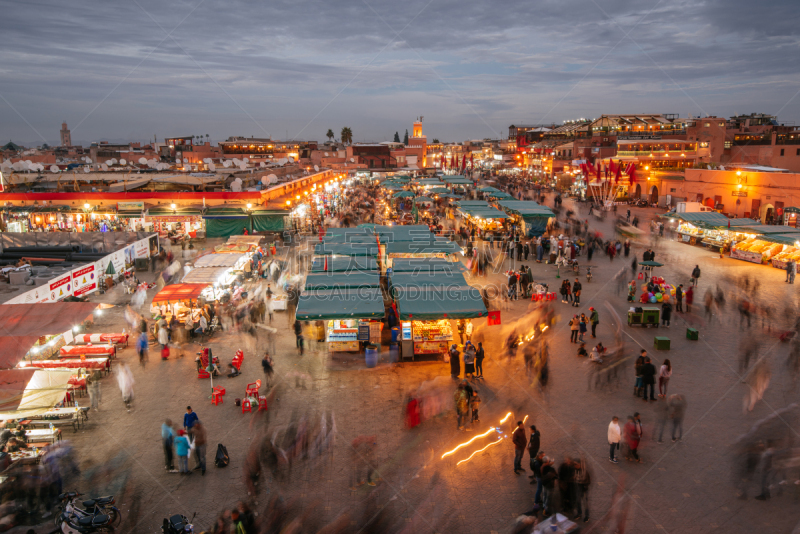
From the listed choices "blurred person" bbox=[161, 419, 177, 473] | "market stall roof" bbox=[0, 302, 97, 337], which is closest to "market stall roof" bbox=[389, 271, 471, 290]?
"blurred person" bbox=[161, 419, 177, 473]

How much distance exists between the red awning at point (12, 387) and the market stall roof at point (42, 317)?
1.59 meters

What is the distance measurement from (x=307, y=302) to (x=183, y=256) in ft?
45.0

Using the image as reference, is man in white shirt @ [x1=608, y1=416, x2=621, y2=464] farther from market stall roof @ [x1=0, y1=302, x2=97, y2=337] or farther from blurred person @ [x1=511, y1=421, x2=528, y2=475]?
market stall roof @ [x1=0, y1=302, x2=97, y2=337]

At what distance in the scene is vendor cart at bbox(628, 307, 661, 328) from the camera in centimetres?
1371

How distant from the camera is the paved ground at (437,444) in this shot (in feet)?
21.4

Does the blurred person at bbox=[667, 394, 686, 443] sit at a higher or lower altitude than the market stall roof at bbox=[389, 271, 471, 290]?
lower

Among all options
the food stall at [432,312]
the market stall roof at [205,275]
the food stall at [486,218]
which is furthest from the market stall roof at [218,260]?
the food stall at [486,218]

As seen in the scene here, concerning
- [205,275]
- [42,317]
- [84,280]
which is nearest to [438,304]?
[205,275]

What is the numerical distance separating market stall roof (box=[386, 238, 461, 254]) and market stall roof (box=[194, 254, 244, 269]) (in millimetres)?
5218

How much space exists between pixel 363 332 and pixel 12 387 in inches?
Result: 265

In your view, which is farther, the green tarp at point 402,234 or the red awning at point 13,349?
the green tarp at point 402,234

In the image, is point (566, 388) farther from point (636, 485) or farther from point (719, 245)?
point (719, 245)

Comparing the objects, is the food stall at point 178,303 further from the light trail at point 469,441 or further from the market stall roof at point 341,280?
the light trail at point 469,441

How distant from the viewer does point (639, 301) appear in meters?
16.0
